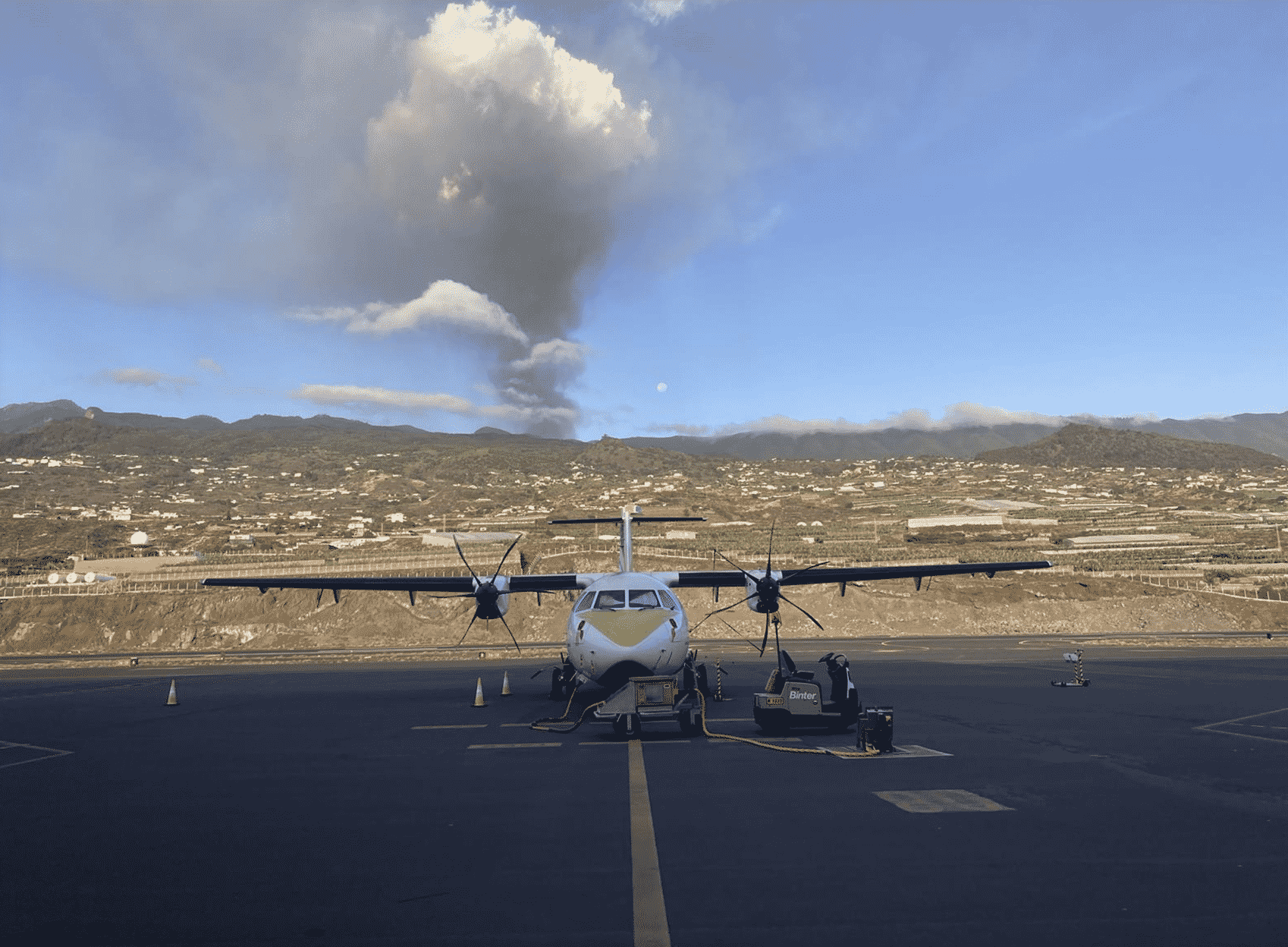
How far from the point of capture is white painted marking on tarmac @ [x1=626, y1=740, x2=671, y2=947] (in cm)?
656

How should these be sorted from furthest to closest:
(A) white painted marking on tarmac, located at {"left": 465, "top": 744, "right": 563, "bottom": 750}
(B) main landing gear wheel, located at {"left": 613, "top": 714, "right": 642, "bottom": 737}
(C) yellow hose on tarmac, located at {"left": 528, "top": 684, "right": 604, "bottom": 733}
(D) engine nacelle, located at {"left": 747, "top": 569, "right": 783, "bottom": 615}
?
(D) engine nacelle, located at {"left": 747, "top": 569, "right": 783, "bottom": 615}, (C) yellow hose on tarmac, located at {"left": 528, "top": 684, "right": 604, "bottom": 733}, (B) main landing gear wheel, located at {"left": 613, "top": 714, "right": 642, "bottom": 737}, (A) white painted marking on tarmac, located at {"left": 465, "top": 744, "right": 563, "bottom": 750}

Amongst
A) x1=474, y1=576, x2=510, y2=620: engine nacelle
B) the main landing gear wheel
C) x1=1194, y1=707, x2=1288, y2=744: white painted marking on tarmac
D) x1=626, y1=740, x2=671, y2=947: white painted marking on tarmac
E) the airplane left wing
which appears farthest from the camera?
the airplane left wing

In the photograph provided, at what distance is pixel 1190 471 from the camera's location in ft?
575

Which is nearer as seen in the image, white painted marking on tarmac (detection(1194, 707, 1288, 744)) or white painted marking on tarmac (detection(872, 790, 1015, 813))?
white painted marking on tarmac (detection(872, 790, 1015, 813))

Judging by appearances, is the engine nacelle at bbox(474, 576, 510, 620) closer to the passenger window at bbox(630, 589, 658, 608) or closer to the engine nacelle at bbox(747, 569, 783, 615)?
→ the passenger window at bbox(630, 589, 658, 608)

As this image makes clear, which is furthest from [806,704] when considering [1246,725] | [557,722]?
[1246,725]

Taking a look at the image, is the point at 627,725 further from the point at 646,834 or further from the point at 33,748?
the point at 33,748

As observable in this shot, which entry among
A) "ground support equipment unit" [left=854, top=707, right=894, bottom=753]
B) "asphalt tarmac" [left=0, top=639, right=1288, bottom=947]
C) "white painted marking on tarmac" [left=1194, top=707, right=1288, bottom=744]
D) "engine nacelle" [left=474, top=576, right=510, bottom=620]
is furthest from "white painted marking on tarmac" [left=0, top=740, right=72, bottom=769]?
"white painted marking on tarmac" [left=1194, top=707, right=1288, bottom=744]

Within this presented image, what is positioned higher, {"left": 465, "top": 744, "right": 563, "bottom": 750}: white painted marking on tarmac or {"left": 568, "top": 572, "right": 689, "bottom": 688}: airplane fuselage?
{"left": 568, "top": 572, "right": 689, "bottom": 688}: airplane fuselage

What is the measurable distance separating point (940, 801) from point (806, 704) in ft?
21.7

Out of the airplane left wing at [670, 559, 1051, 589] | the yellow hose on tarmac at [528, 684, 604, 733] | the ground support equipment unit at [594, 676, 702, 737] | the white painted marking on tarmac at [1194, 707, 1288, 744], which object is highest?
the airplane left wing at [670, 559, 1051, 589]

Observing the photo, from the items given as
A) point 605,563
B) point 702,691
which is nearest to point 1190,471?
point 605,563

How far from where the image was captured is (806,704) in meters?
17.8

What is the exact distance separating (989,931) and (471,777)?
8.90m
